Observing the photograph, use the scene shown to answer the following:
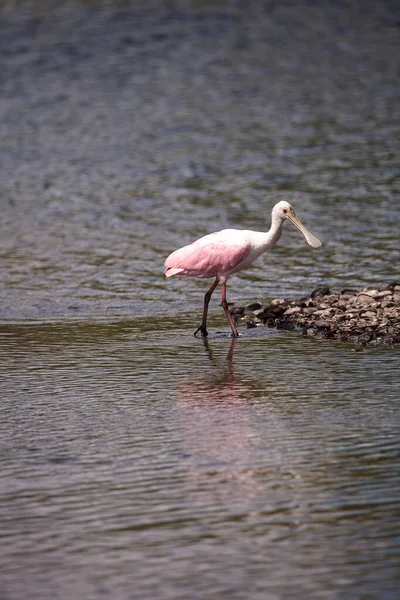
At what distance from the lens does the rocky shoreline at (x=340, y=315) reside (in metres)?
11.8

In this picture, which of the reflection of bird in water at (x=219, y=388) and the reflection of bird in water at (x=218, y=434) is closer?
the reflection of bird in water at (x=218, y=434)

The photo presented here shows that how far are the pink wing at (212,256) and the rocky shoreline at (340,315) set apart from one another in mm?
656

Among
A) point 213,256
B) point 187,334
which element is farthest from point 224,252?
point 187,334

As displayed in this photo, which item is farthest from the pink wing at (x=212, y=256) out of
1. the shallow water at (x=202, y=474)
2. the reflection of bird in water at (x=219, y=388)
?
the reflection of bird in water at (x=219, y=388)

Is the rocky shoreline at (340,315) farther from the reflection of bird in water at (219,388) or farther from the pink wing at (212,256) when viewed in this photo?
the reflection of bird in water at (219,388)

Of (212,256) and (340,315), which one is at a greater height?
(212,256)

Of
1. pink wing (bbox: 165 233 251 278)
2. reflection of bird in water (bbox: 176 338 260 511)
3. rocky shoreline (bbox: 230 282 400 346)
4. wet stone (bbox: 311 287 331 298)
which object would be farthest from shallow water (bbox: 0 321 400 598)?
wet stone (bbox: 311 287 331 298)

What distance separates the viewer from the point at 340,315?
12562 mm

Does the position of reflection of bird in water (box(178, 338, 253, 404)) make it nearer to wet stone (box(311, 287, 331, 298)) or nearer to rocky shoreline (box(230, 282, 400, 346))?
rocky shoreline (box(230, 282, 400, 346))

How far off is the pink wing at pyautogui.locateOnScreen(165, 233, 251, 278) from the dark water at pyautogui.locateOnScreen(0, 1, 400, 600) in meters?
0.60

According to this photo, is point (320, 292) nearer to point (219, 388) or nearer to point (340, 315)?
point (340, 315)

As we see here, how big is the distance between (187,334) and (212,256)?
0.81 metres

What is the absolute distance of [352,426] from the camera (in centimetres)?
838

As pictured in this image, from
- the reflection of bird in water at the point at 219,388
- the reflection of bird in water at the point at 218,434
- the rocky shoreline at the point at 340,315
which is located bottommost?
the reflection of bird in water at the point at 219,388
